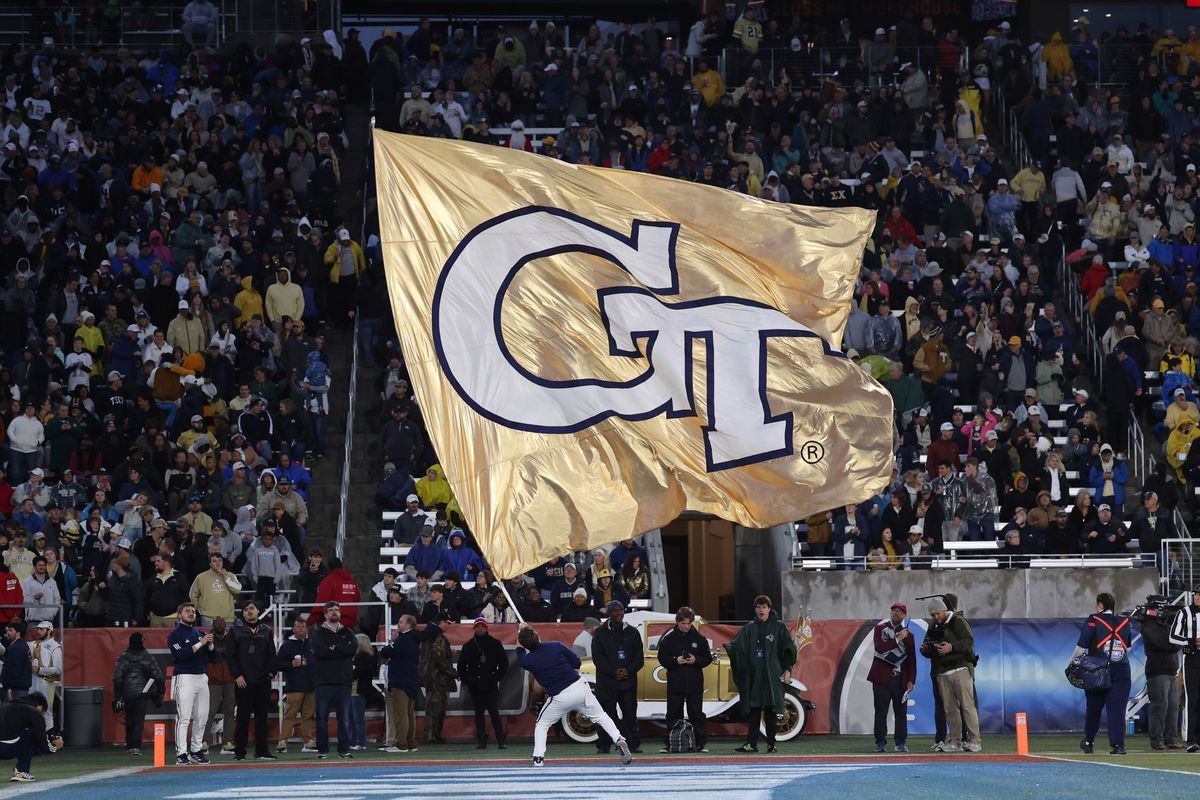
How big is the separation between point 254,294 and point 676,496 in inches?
583

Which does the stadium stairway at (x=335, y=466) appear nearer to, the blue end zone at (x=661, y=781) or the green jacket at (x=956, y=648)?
the blue end zone at (x=661, y=781)

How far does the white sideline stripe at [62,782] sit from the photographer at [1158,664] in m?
11.0

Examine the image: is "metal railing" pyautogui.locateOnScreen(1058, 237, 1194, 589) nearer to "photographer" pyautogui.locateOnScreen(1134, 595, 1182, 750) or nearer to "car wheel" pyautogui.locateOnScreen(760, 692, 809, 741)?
"photographer" pyautogui.locateOnScreen(1134, 595, 1182, 750)

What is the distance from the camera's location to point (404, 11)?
1700 inches

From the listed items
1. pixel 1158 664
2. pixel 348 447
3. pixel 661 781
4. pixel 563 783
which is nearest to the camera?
pixel 661 781

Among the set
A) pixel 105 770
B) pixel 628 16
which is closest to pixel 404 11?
pixel 628 16

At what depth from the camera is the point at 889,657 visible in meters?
23.0

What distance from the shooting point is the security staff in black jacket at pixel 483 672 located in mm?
23797

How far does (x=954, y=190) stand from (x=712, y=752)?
15.9 metres

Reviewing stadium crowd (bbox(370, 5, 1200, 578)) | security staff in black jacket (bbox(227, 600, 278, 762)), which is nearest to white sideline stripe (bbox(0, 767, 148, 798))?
security staff in black jacket (bbox(227, 600, 278, 762))

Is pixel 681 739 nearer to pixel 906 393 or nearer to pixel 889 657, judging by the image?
pixel 889 657

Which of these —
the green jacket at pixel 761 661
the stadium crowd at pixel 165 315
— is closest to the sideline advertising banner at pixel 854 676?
the stadium crowd at pixel 165 315

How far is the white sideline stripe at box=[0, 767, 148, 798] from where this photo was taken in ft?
58.3

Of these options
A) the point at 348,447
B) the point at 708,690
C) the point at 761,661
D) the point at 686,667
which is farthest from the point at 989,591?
the point at 348,447
